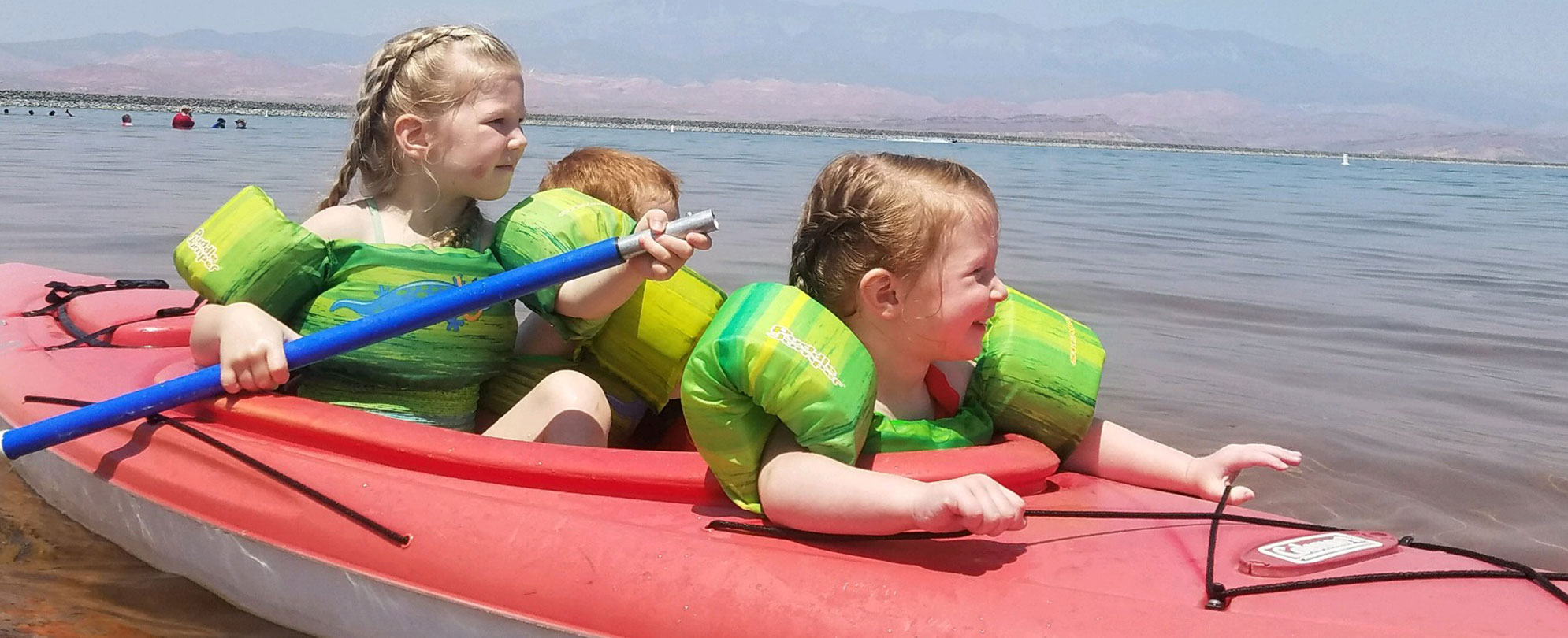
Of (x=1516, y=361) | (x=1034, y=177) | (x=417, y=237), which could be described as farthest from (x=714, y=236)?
(x=1034, y=177)

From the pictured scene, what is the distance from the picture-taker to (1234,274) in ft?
29.9

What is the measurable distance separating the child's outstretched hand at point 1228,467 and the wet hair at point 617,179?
138 centimetres

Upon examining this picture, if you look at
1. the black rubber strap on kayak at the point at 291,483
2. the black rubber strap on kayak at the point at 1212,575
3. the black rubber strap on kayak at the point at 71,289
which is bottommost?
the black rubber strap on kayak at the point at 71,289

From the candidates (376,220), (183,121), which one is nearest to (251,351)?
(376,220)

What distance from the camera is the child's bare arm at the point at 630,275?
260 centimetres

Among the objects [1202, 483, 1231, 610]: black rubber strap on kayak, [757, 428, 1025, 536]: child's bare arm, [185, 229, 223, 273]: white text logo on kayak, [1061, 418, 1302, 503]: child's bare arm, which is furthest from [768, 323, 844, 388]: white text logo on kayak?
[185, 229, 223, 273]: white text logo on kayak

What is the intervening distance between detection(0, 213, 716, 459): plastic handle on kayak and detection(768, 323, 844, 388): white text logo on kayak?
36cm

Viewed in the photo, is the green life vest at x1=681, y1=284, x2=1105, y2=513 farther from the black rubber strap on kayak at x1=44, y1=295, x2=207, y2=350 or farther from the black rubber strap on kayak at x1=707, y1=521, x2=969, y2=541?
the black rubber strap on kayak at x1=44, y1=295, x2=207, y2=350


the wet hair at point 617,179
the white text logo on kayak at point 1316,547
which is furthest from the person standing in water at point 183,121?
the white text logo on kayak at point 1316,547

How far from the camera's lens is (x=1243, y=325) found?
281 inches

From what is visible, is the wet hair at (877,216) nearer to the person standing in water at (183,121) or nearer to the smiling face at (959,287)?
the smiling face at (959,287)

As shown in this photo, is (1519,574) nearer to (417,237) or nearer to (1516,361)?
(417,237)

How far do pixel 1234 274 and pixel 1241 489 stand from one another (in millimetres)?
6731

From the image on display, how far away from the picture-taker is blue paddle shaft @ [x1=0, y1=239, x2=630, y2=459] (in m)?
2.69
